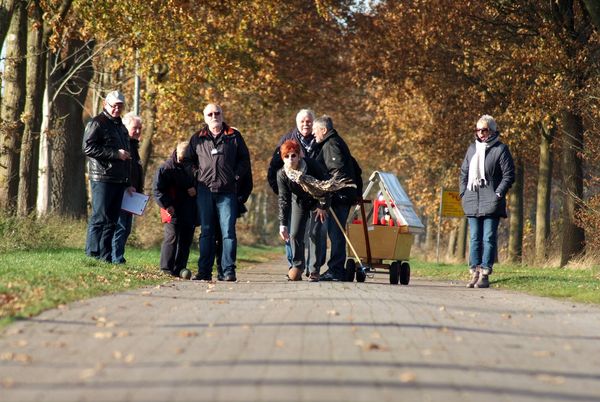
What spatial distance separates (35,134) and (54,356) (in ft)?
56.3

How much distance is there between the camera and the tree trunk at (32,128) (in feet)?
79.5

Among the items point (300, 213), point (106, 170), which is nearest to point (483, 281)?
point (300, 213)

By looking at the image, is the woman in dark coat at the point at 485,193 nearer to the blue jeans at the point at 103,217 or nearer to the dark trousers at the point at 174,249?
the dark trousers at the point at 174,249

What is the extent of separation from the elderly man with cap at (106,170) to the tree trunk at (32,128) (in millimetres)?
7820

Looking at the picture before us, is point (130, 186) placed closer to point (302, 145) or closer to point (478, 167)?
point (302, 145)

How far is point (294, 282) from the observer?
1527 cm

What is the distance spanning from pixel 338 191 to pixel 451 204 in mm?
19169

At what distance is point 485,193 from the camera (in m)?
16.8

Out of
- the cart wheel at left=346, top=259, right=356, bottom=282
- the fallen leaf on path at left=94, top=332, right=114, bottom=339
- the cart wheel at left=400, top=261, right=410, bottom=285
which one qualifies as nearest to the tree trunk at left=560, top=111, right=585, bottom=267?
the cart wheel at left=400, top=261, right=410, bottom=285

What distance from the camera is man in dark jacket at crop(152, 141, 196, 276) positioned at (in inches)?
659

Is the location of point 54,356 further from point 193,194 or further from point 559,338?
point 193,194

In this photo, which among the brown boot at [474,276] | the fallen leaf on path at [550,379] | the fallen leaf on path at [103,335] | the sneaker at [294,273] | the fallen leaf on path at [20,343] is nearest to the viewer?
the fallen leaf on path at [550,379]

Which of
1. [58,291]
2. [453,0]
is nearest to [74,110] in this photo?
[453,0]

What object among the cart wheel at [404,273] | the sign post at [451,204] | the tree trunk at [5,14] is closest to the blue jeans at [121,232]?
the cart wheel at [404,273]
